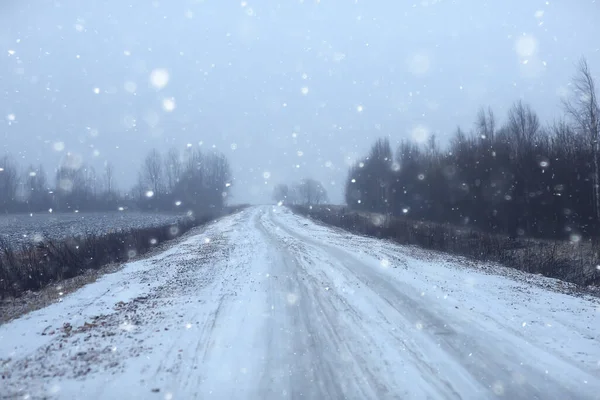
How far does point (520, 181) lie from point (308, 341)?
31.4m

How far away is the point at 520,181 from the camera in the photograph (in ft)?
111

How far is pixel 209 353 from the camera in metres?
6.70

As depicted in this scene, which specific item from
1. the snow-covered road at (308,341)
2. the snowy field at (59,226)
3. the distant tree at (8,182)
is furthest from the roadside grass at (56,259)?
the distant tree at (8,182)

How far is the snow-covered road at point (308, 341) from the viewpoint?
5547 mm

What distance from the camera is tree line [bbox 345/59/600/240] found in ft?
96.8

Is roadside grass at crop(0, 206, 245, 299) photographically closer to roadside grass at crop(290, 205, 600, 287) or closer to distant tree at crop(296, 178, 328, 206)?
roadside grass at crop(290, 205, 600, 287)

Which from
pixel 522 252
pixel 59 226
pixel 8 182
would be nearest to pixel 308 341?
pixel 522 252

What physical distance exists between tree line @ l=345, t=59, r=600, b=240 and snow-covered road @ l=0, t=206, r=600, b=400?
68.3 feet

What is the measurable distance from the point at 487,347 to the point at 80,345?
6286 millimetres

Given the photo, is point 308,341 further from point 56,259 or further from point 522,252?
point 522,252

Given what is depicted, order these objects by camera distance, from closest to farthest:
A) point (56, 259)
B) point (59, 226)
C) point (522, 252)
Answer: point (56, 259) → point (522, 252) → point (59, 226)

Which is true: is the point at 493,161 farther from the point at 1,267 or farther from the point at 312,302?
the point at 1,267

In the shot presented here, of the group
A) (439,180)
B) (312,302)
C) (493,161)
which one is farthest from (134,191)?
(312,302)

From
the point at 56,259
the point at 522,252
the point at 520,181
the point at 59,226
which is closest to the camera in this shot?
the point at 56,259
